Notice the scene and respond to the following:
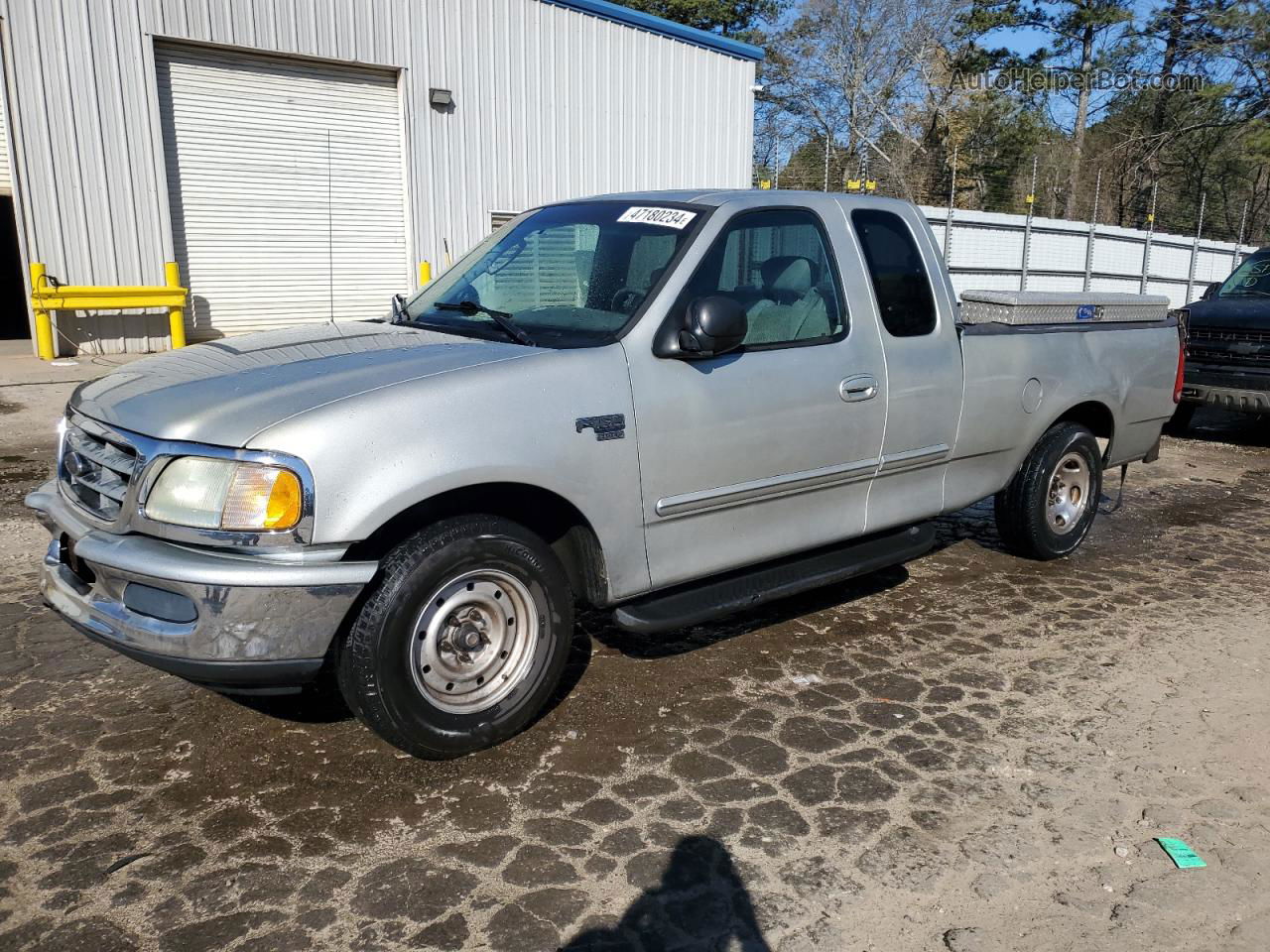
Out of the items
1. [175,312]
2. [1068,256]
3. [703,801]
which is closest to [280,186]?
[175,312]

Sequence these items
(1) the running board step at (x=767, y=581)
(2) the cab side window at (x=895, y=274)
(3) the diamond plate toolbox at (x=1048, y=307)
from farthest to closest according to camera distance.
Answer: (3) the diamond plate toolbox at (x=1048, y=307)
(2) the cab side window at (x=895, y=274)
(1) the running board step at (x=767, y=581)

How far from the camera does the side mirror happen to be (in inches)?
142

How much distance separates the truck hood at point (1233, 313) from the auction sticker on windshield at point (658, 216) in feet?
25.4

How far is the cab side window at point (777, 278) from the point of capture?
4020mm

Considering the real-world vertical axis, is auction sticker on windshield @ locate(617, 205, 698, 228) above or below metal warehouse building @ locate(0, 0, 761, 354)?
below

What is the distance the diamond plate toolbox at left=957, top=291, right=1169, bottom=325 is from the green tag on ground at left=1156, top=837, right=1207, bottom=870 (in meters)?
2.96

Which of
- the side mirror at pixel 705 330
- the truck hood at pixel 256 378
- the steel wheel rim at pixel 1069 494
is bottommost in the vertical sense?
the steel wheel rim at pixel 1069 494

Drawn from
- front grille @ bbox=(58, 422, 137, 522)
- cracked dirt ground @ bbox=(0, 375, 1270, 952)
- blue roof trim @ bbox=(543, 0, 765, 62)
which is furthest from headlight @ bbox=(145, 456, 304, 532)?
blue roof trim @ bbox=(543, 0, 765, 62)

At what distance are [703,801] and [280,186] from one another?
1307cm

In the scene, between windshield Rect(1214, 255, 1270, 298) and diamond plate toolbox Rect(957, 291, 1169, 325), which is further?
windshield Rect(1214, 255, 1270, 298)

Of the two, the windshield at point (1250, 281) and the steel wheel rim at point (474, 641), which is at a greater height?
the windshield at point (1250, 281)

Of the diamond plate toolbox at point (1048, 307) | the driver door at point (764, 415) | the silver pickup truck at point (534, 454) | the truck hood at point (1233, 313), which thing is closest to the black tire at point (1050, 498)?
the silver pickup truck at point (534, 454)

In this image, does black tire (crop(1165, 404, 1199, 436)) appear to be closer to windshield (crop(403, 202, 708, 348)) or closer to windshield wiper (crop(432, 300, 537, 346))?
windshield (crop(403, 202, 708, 348))

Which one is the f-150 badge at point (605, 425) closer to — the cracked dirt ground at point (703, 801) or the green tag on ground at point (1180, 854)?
the cracked dirt ground at point (703, 801)
